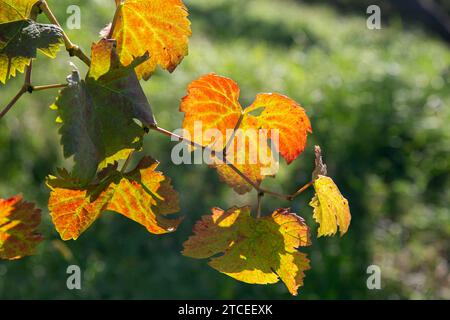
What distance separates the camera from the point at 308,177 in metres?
3.67

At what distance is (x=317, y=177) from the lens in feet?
2.07

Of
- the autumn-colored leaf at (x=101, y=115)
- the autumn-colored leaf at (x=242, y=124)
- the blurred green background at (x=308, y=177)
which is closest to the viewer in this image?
the autumn-colored leaf at (x=101, y=115)

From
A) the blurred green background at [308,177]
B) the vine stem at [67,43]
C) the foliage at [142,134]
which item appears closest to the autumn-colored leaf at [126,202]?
the foliage at [142,134]

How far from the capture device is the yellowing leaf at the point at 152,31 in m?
0.65

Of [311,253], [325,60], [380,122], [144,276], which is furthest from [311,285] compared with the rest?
[325,60]

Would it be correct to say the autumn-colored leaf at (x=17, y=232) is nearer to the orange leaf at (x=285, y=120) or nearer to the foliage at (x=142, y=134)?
the foliage at (x=142, y=134)

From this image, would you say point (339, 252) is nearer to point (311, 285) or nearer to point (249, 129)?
point (311, 285)

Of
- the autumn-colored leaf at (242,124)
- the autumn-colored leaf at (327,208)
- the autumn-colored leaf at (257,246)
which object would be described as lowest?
the autumn-colored leaf at (257,246)

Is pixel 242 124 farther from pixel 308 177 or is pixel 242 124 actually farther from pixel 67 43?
pixel 308 177

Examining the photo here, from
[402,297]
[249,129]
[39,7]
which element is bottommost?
[402,297]

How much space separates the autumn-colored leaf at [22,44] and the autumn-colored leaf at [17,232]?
12cm

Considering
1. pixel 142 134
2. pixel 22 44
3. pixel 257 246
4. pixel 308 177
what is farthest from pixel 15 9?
pixel 308 177

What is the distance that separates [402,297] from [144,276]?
972 mm

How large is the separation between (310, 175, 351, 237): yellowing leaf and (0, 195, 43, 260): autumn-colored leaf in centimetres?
25
